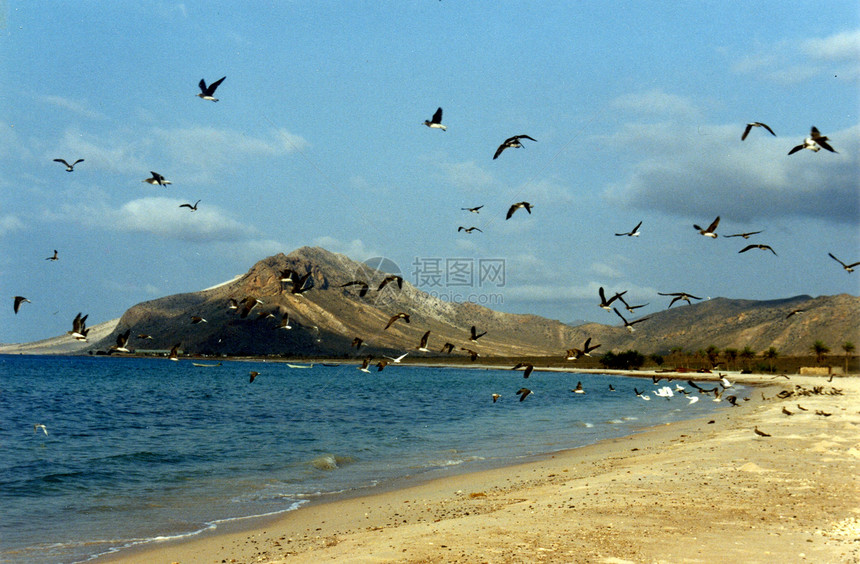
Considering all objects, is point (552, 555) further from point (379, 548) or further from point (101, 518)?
point (101, 518)

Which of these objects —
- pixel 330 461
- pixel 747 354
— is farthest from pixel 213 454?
pixel 747 354

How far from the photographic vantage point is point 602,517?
14.2m

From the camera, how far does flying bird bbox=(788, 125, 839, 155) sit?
54.6ft

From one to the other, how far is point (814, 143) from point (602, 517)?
11.6 meters

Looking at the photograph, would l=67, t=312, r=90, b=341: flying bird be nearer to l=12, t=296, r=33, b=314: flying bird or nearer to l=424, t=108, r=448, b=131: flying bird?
l=12, t=296, r=33, b=314: flying bird

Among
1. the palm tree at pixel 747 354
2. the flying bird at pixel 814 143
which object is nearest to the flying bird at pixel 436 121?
the flying bird at pixel 814 143

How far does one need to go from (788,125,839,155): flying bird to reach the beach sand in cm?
843

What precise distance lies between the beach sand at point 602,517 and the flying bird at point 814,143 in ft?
27.7

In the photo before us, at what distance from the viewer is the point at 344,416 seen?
53969mm

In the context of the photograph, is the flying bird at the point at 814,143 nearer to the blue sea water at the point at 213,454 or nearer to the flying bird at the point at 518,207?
the flying bird at the point at 518,207

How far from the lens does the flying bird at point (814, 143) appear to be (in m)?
16.6

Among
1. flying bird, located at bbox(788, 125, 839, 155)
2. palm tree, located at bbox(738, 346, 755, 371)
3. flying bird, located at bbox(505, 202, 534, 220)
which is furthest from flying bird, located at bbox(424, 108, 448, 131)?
palm tree, located at bbox(738, 346, 755, 371)

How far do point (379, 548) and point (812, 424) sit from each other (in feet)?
82.9

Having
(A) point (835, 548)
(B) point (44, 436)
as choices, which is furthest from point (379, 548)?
(B) point (44, 436)
